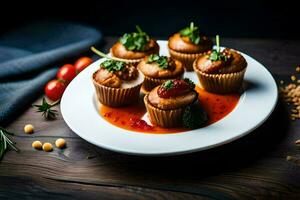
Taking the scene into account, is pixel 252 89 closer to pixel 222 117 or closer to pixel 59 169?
pixel 222 117

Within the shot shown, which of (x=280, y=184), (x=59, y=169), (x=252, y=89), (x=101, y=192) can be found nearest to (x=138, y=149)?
(x=101, y=192)

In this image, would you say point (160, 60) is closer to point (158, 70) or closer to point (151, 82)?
point (158, 70)

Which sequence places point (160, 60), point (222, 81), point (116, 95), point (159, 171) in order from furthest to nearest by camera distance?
point (160, 60) < point (222, 81) < point (116, 95) < point (159, 171)

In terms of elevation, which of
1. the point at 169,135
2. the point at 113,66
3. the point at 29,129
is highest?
the point at 113,66

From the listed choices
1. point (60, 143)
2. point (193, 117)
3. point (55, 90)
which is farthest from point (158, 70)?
point (60, 143)

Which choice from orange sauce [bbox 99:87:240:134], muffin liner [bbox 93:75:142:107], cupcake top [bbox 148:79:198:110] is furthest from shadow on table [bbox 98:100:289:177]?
muffin liner [bbox 93:75:142:107]

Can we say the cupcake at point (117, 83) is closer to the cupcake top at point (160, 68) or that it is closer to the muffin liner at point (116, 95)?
the muffin liner at point (116, 95)
